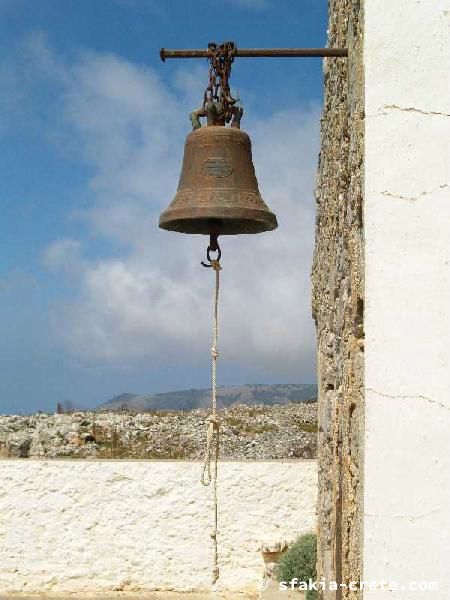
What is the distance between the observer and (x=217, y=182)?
3551 mm

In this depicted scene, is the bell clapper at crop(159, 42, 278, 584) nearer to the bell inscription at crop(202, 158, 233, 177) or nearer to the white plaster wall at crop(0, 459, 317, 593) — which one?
the bell inscription at crop(202, 158, 233, 177)

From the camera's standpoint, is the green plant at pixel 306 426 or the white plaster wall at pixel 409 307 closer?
the white plaster wall at pixel 409 307

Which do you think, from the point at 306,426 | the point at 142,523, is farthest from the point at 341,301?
the point at 306,426

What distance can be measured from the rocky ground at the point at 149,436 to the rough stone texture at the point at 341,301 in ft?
19.2

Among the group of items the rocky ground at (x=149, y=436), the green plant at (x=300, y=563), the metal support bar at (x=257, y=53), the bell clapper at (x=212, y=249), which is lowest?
the green plant at (x=300, y=563)

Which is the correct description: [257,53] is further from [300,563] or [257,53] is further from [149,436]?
[149,436]

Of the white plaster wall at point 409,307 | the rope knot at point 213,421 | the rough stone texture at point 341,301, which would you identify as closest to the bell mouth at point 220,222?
the rough stone texture at point 341,301

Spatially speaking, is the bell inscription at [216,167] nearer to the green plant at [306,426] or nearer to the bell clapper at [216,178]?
the bell clapper at [216,178]

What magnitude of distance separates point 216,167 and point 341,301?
81 centimetres

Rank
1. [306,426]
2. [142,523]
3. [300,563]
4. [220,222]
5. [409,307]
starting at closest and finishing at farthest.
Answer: [409,307], [220,222], [300,563], [142,523], [306,426]

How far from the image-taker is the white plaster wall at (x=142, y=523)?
8273 millimetres

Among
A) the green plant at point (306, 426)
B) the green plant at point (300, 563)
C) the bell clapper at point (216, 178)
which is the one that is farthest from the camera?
the green plant at point (306, 426)

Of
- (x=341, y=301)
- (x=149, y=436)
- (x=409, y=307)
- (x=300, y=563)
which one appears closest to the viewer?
(x=409, y=307)

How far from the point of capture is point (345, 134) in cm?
376
